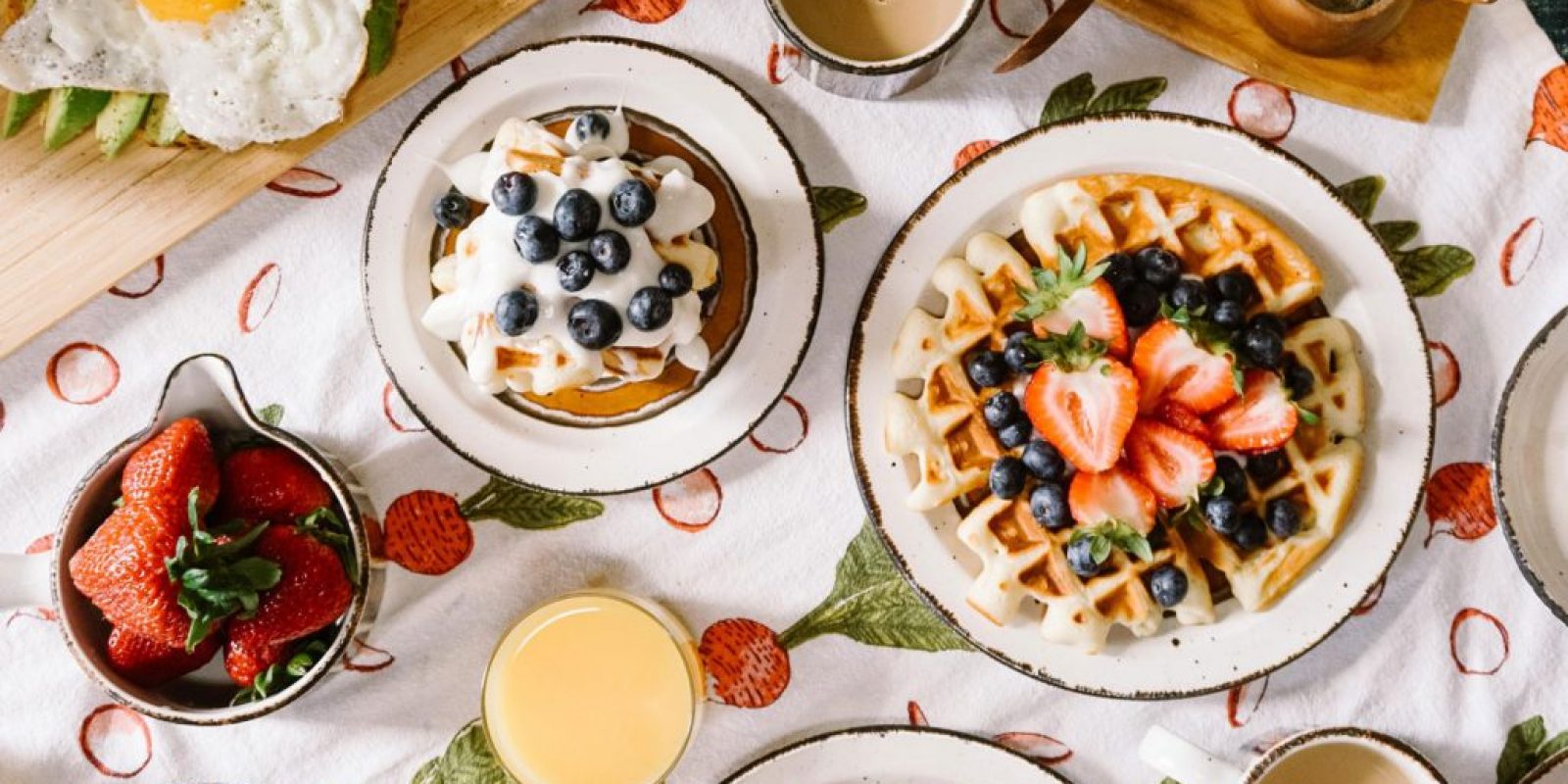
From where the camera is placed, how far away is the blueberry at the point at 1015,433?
1692mm

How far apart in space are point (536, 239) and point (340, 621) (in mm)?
566

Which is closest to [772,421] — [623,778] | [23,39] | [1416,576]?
[623,778]

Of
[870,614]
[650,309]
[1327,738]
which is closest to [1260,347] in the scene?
[1327,738]

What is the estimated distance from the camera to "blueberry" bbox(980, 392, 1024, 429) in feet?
5.53

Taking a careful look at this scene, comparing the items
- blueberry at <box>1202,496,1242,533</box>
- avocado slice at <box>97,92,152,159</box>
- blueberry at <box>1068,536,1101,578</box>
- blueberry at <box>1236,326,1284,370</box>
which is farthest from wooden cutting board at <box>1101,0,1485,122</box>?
avocado slice at <box>97,92,152,159</box>

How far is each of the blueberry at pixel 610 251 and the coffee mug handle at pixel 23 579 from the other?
2.69ft

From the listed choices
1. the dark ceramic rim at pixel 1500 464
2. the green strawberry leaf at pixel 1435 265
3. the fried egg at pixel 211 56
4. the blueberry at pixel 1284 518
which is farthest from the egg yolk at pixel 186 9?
the dark ceramic rim at pixel 1500 464

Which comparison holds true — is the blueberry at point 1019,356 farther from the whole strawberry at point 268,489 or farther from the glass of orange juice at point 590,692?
the whole strawberry at point 268,489

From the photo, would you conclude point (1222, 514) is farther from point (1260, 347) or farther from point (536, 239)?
point (536, 239)

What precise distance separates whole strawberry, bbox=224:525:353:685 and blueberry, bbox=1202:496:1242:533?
107 centimetres

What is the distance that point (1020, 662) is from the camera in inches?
67.9

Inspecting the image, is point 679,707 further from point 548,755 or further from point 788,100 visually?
point 788,100

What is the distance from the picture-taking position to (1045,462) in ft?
5.48

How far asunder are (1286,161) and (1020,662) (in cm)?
72
